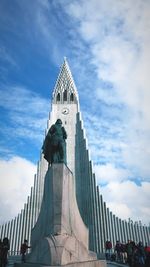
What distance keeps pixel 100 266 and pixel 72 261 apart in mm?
1493

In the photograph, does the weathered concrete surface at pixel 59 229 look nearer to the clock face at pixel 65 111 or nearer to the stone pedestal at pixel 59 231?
the stone pedestal at pixel 59 231

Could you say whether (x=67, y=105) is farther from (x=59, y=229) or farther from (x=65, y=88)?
(x=59, y=229)

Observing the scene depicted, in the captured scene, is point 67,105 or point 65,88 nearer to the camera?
point 67,105

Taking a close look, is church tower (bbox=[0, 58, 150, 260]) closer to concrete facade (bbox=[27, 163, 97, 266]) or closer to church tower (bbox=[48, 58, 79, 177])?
church tower (bbox=[48, 58, 79, 177])

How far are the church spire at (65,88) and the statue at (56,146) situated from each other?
22.5 metres

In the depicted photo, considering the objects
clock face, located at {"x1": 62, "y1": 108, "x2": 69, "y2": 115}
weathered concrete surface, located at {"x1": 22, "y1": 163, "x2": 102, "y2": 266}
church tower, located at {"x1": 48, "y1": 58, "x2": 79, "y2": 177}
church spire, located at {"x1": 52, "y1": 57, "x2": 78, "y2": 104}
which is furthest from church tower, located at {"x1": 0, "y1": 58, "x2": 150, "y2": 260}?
weathered concrete surface, located at {"x1": 22, "y1": 163, "x2": 102, "y2": 266}

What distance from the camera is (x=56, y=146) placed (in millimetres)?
7082

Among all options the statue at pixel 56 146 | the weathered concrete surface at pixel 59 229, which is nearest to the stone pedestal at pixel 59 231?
the weathered concrete surface at pixel 59 229

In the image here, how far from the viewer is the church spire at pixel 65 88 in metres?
30.0

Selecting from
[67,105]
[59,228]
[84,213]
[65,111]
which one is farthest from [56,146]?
Answer: [67,105]

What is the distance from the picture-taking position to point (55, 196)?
6043 mm

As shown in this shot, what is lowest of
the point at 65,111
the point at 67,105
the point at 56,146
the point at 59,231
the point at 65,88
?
the point at 59,231

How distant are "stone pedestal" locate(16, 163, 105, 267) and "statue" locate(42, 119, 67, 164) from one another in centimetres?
41

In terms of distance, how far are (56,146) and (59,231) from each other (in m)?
2.49
